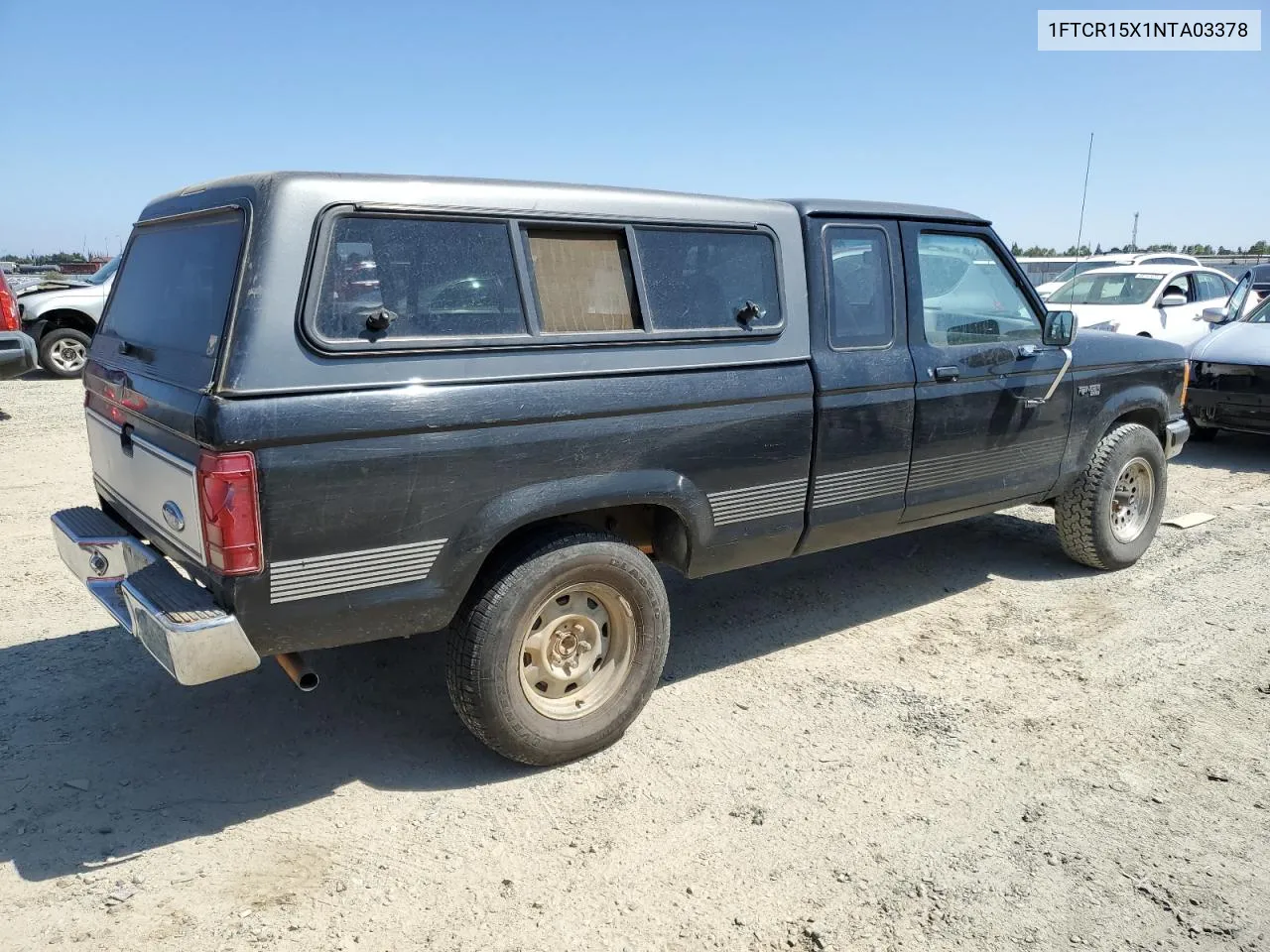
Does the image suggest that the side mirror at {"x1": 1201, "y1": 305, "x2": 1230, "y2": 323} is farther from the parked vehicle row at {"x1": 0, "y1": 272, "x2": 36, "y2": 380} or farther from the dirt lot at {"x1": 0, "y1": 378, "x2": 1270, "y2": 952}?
the parked vehicle row at {"x1": 0, "y1": 272, "x2": 36, "y2": 380}

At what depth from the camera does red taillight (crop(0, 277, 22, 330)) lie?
27.4ft

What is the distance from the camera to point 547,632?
11.1ft

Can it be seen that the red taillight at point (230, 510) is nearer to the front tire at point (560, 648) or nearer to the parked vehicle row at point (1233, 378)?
the front tire at point (560, 648)

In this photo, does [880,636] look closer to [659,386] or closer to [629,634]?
[629,634]

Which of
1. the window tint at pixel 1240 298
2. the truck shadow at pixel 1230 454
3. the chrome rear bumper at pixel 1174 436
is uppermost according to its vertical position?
the window tint at pixel 1240 298

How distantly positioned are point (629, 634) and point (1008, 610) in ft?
8.12

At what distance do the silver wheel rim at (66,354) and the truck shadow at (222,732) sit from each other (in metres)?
9.74

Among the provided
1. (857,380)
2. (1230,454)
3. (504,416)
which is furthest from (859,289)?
(1230,454)

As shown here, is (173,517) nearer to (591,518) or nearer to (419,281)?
(419,281)

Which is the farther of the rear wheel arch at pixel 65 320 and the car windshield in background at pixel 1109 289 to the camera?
the rear wheel arch at pixel 65 320

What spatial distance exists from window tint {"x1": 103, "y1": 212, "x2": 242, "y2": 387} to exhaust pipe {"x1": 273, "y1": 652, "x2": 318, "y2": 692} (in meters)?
0.92

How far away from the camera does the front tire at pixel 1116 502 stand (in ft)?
17.4

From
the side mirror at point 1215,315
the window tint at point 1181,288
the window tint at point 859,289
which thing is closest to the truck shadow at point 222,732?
the window tint at point 859,289

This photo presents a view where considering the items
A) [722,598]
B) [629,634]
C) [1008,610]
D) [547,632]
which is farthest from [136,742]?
[1008,610]
